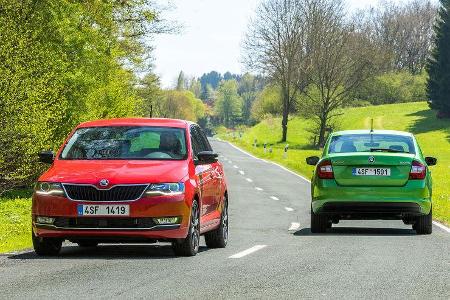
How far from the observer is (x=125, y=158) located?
10883mm

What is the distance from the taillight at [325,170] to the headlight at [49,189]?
17.9ft

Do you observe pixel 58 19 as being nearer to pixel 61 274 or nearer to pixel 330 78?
pixel 61 274

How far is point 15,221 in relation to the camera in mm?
18875

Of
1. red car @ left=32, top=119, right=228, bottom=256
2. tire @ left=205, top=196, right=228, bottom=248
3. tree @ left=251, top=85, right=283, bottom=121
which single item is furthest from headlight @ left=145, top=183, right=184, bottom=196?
tree @ left=251, top=85, right=283, bottom=121

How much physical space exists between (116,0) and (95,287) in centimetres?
2579

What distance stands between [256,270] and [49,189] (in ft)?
8.80

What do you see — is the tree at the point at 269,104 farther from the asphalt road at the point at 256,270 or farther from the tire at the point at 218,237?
the tire at the point at 218,237

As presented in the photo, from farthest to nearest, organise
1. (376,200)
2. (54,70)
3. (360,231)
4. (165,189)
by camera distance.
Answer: (54,70), (360,231), (376,200), (165,189)

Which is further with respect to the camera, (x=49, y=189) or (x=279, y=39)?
(x=279, y=39)

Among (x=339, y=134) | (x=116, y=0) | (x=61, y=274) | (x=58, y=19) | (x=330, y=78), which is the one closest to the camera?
(x=61, y=274)

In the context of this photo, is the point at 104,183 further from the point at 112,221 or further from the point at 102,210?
the point at 112,221

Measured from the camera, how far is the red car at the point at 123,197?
9953 millimetres

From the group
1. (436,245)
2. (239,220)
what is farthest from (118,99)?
(436,245)

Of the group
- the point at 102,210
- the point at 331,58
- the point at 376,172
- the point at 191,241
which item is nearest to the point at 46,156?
the point at 102,210
